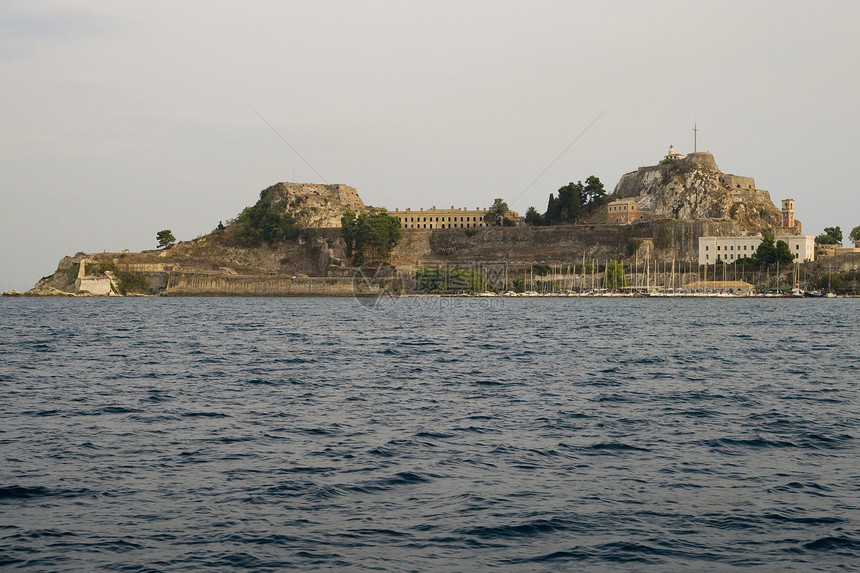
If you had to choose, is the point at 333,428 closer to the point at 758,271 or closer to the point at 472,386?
the point at 472,386

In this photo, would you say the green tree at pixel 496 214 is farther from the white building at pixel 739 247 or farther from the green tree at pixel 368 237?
the white building at pixel 739 247

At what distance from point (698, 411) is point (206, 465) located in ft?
34.2

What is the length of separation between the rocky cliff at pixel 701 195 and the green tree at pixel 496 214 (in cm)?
1963

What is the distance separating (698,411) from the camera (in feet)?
62.8

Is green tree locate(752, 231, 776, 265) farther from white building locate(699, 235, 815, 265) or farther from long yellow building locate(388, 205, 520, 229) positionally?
long yellow building locate(388, 205, 520, 229)

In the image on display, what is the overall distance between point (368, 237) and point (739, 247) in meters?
47.8

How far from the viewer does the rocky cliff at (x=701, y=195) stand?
126062mm

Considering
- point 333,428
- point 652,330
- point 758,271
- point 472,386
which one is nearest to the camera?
point 333,428

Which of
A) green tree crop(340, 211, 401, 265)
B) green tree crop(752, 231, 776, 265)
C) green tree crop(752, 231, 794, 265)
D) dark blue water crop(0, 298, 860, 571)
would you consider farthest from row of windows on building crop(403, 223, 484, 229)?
dark blue water crop(0, 298, 860, 571)

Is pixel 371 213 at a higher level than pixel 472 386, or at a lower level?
higher

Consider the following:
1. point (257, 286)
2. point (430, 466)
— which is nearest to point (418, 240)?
point (257, 286)

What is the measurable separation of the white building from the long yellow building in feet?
113

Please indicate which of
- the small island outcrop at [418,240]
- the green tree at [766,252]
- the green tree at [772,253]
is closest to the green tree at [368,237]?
the small island outcrop at [418,240]

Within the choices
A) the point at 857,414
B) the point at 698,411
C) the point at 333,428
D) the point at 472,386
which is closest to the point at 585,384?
the point at 472,386
